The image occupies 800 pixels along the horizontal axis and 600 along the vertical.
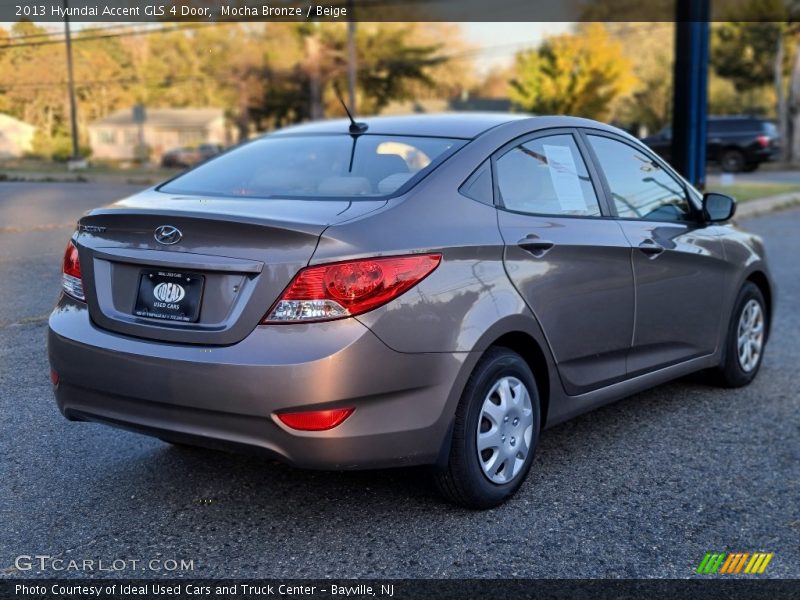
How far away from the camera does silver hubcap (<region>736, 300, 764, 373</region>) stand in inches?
232

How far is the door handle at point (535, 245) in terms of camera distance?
157 inches

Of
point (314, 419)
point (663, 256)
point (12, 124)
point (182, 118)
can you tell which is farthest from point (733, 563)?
point (182, 118)

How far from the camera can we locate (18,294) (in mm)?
7711

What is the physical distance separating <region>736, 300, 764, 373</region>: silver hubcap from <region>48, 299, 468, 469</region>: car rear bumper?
2.94m

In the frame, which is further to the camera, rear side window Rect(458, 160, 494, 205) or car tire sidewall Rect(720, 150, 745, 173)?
car tire sidewall Rect(720, 150, 745, 173)

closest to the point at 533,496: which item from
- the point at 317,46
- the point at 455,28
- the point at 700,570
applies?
the point at 700,570

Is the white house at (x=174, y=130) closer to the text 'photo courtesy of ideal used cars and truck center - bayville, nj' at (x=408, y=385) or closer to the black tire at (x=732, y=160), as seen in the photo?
the black tire at (x=732, y=160)

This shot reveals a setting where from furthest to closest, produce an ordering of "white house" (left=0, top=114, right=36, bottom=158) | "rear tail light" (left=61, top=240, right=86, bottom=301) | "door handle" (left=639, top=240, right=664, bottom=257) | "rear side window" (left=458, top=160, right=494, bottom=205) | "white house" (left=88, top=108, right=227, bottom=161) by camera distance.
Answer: "white house" (left=88, top=108, right=227, bottom=161)
"white house" (left=0, top=114, right=36, bottom=158)
"door handle" (left=639, top=240, right=664, bottom=257)
"rear side window" (left=458, top=160, right=494, bottom=205)
"rear tail light" (left=61, top=240, right=86, bottom=301)

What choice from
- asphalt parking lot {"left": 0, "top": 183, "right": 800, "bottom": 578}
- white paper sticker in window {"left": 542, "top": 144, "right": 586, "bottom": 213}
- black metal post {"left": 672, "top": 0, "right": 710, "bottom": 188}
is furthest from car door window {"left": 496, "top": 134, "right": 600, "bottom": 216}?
black metal post {"left": 672, "top": 0, "right": 710, "bottom": 188}

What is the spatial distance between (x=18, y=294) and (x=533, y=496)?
17.0 feet

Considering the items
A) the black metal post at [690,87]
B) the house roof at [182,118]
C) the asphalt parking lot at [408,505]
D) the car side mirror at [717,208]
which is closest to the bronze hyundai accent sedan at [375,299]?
the asphalt parking lot at [408,505]

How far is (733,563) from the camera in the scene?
3518 mm

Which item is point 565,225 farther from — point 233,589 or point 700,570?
point 233,589

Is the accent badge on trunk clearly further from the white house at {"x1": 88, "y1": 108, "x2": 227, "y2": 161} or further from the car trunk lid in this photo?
the white house at {"x1": 88, "y1": 108, "x2": 227, "y2": 161}
